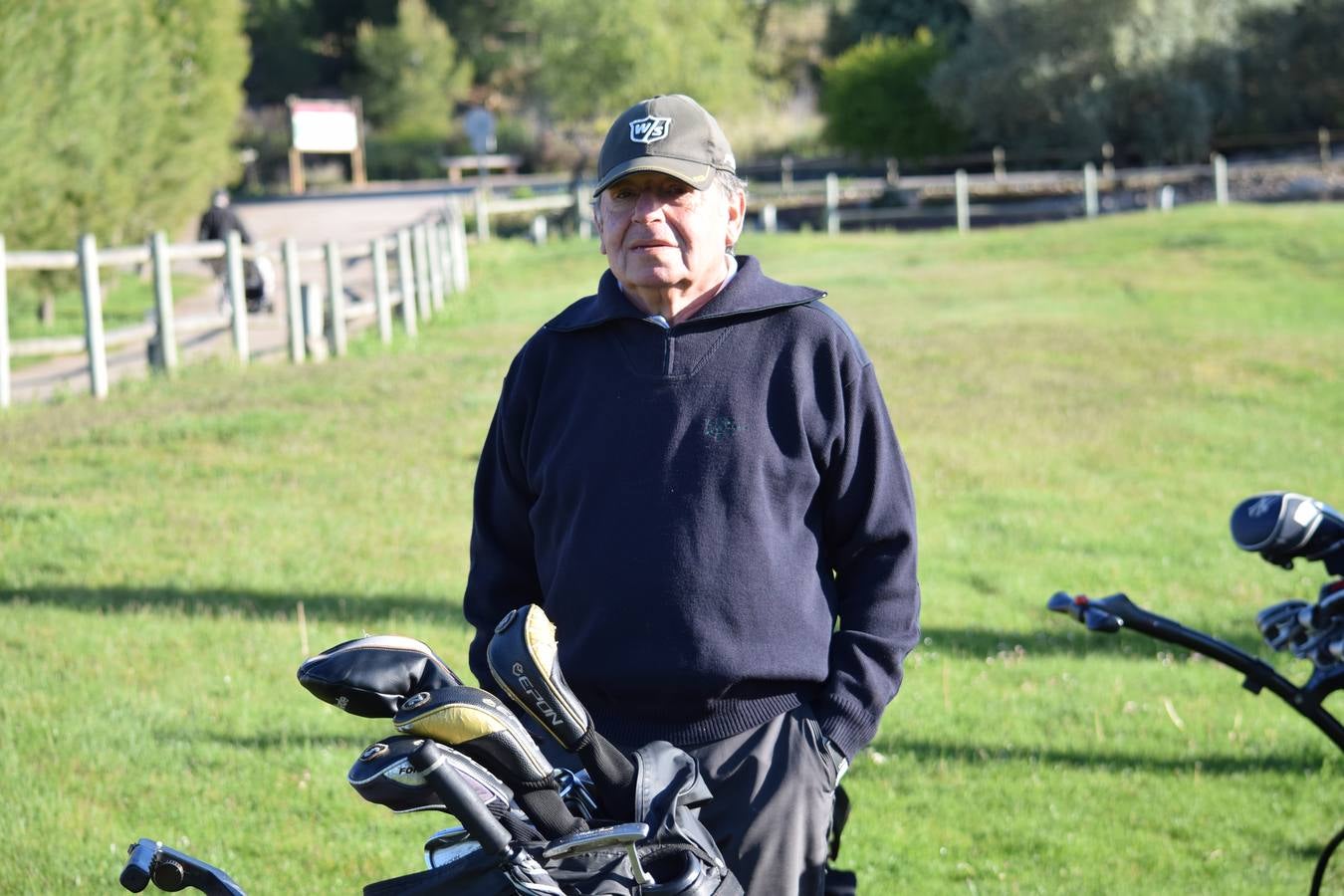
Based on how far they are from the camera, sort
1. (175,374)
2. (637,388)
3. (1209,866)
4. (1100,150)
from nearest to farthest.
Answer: (637,388), (1209,866), (175,374), (1100,150)

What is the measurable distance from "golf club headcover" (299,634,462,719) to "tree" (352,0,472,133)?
236 feet

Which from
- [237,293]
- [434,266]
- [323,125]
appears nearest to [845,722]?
[237,293]

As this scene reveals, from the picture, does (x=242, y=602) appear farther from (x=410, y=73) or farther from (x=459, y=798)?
(x=410, y=73)

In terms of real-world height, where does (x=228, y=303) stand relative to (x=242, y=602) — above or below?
above

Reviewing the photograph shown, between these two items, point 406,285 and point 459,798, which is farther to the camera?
point 406,285

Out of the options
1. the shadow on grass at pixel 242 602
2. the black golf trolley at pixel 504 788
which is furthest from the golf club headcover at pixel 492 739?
the shadow on grass at pixel 242 602

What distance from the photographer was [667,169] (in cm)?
305

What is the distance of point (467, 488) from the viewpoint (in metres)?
10.6

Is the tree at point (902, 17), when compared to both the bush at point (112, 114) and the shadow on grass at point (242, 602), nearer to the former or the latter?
the bush at point (112, 114)

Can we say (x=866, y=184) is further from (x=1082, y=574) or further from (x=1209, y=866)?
(x=1209, y=866)

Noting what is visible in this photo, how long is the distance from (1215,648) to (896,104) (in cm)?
4757

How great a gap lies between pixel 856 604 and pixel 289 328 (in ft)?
49.2

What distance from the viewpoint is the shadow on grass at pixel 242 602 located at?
7.62 m

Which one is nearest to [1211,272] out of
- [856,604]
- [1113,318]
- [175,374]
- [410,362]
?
[1113,318]
